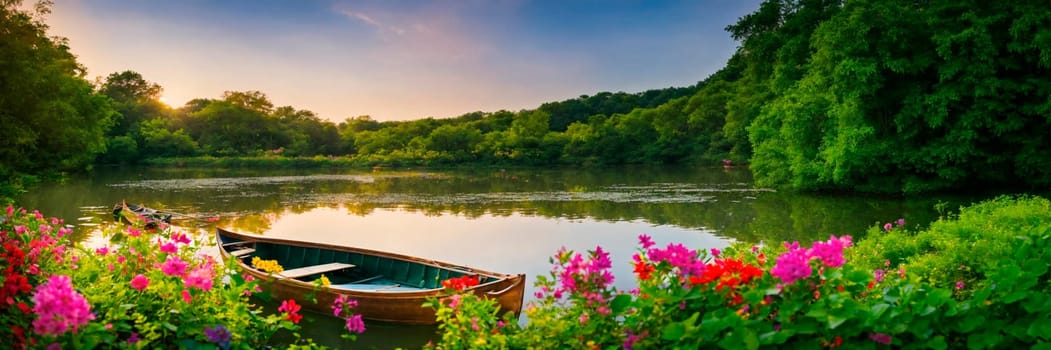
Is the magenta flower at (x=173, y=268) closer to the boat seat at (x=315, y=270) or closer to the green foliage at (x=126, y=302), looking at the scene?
the green foliage at (x=126, y=302)

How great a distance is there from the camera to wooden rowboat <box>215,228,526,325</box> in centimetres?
865

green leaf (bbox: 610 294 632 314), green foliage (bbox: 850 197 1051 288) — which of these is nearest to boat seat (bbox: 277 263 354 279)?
green foliage (bbox: 850 197 1051 288)

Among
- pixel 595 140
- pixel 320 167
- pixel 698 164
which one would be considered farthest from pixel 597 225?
pixel 320 167

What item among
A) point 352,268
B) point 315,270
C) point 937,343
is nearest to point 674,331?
point 937,343

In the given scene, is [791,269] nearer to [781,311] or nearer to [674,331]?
[781,311]

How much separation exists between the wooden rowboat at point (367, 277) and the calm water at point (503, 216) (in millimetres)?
332

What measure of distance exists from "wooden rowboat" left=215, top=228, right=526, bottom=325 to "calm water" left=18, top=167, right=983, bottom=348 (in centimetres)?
33

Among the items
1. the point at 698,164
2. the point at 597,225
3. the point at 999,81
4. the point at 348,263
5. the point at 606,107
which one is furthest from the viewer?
the point at 606,107

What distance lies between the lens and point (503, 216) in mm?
21719

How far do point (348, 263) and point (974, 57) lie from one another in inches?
833

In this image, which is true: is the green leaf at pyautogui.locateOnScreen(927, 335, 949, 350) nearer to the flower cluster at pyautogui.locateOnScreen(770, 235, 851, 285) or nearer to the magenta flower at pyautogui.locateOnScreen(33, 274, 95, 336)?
the flower cluster at pyautogui.locateOnScreen(770, 235, 851, 285)

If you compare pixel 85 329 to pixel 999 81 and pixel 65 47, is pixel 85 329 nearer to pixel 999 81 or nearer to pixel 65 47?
pixel 999 81

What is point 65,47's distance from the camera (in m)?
32.7

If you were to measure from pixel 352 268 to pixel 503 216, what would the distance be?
10515 millimetres
